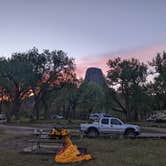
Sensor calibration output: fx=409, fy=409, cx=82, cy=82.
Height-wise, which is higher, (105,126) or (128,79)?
(128,79)

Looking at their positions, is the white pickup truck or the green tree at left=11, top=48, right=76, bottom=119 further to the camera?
the green tree at left=11, top=48, right=76, bottom=119

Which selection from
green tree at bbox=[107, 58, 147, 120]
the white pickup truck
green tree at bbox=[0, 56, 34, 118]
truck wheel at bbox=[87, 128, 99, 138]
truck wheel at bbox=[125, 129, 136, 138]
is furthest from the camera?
green tree at bbox=[107, 58, 147, 120]

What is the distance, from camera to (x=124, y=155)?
19891mm

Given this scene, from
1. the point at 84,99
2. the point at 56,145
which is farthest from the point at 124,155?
the point at 84,99

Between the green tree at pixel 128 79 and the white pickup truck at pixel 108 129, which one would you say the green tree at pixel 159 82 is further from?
the white pickup truck at pixel 108 129

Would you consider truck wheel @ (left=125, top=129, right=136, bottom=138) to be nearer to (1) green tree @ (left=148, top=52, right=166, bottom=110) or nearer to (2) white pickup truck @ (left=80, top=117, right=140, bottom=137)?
(2) white pickup truck @ (left=80, top=117, right=140, bottom=137)

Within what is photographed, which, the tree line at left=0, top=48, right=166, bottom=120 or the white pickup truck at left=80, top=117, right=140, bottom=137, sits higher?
the tree line at left=0, top=48, right=166, bottom=120

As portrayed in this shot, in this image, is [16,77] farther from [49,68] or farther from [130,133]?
[130,133]

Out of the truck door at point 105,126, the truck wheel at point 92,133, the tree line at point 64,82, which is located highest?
the tree line at point 64,82

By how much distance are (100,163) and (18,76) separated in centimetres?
5592

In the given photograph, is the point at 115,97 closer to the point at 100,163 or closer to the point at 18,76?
the point at 18,76

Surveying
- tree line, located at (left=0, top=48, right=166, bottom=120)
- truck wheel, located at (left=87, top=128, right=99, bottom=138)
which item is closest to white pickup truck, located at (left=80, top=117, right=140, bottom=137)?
truck wheel, located at (left=87, top=128, right=99, bottom=138)

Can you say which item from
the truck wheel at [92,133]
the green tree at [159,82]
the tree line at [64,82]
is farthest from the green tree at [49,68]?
the truck wheel at [92,133]

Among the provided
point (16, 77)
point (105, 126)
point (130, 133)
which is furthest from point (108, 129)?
point (16, 77)
